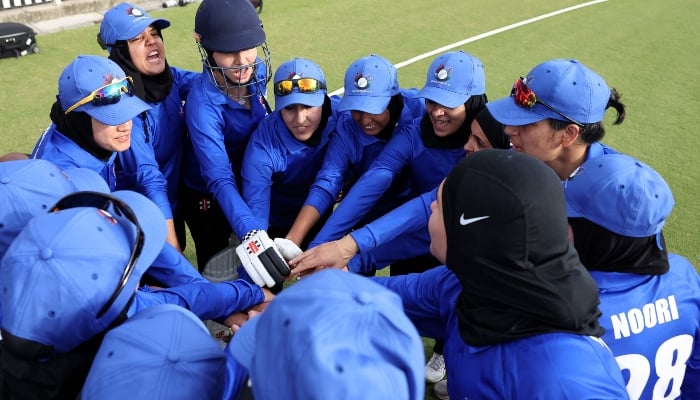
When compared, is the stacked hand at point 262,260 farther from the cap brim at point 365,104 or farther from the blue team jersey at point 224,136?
the cap brim at point 365,104

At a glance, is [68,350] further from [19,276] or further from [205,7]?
[205,7]

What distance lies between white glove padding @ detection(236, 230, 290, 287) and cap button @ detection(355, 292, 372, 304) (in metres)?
1.78

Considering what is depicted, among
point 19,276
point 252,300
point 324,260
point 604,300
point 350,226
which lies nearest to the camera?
point 19,276

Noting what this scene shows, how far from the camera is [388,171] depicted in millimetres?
3555

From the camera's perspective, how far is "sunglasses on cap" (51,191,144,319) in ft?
6.40

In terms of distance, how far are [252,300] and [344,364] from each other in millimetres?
1746

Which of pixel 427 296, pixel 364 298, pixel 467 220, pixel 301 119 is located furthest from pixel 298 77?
pixel 364 298

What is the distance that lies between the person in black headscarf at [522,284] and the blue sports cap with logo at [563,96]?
1.36 metres

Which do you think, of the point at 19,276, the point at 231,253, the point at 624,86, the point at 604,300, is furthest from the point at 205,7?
the point at 624,86

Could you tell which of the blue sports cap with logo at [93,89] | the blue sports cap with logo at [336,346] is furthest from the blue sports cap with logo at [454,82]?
the blue sports cap with logo at [336,346]

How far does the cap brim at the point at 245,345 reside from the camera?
163 cm

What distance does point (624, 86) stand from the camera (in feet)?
28.1

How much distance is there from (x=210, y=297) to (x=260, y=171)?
3.46 feet

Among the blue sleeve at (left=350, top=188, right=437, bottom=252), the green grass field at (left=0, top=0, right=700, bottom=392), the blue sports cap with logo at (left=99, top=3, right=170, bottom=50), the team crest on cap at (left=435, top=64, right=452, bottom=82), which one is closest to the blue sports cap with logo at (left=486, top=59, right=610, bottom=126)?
the team crest on cap at (left=435, top=64, right=452, bottom=82)
